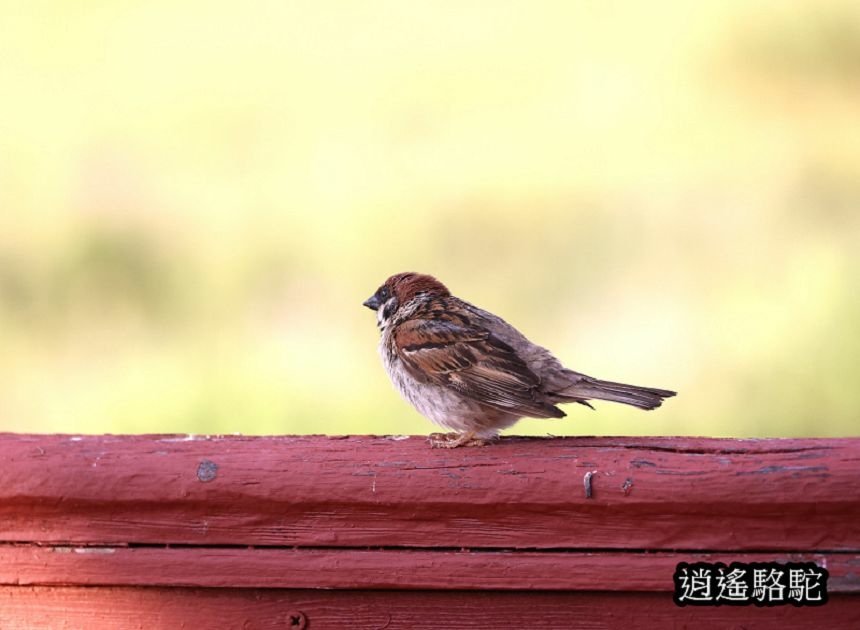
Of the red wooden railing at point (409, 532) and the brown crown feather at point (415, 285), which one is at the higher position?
the brown crown feather at point (415, 285)

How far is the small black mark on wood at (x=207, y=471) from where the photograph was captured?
227 cm

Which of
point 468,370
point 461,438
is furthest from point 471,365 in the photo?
point 461,438

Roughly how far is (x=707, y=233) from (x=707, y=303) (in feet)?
1.50

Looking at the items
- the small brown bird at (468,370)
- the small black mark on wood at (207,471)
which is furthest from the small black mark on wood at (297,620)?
the small brown bird at (468,370)

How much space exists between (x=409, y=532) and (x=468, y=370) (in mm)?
1212

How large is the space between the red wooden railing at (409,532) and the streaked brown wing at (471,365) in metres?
0.93

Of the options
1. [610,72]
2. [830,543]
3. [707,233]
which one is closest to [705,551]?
[830,543]

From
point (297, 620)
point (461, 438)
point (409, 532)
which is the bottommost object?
point (297, 620)

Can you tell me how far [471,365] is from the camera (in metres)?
3.45

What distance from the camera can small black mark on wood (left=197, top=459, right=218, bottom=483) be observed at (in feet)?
7.44

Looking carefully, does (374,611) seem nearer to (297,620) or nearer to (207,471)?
(297,620)

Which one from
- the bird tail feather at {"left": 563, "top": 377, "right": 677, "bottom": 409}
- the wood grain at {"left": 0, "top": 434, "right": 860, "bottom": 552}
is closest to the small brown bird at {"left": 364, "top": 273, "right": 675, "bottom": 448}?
the bird tail feather at {"left": 563, "top": 377, "right": 677, "bottom": 409}

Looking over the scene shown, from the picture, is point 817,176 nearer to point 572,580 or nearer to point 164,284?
point 164,284

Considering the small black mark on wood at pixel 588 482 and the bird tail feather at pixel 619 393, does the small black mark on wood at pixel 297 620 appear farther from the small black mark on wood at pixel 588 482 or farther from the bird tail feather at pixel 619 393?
the bird tail feather at pixel 619 393
